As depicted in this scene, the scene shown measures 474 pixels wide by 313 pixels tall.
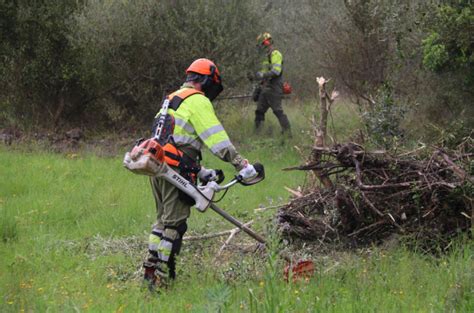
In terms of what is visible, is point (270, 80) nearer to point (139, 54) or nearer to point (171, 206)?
point (139, 54)

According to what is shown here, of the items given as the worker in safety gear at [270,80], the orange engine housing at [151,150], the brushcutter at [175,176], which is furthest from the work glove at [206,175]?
the worker in safety gear at [270,80]

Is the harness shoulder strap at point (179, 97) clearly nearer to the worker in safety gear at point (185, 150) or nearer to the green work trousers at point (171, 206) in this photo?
the worker in safety gear at point (185, 150)

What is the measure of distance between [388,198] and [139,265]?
252cm

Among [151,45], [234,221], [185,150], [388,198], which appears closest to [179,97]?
[185,150]

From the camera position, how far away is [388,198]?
7285mm

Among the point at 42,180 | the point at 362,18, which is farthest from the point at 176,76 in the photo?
the point at 42,180

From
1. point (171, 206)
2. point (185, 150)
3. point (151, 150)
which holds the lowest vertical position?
point (171, 206)

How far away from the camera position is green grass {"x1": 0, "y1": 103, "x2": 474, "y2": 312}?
17.8 ft

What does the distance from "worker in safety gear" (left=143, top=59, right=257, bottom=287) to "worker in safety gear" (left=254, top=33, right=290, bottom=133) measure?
358 inches

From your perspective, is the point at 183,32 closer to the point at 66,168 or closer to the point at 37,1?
the point at 37,1

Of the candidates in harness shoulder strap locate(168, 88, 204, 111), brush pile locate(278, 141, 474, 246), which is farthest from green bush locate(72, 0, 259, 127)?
harness shoulder strap locate(168, 88, 204, 111)

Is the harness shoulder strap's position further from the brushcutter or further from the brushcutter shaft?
the brushcutter shaft

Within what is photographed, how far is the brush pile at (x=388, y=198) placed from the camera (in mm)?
7090

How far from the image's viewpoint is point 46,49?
15.6 m
